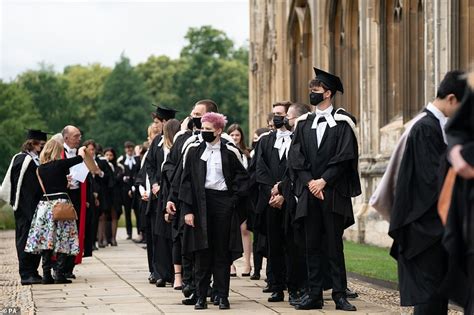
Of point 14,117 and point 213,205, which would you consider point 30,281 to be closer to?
point 213,205

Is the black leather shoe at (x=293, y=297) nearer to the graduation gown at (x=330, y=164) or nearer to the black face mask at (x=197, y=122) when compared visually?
the graduation gown at (x=330, y=164)

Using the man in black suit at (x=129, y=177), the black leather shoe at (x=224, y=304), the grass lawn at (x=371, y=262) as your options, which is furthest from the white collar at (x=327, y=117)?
the man in black suit at (x=129, y=177)

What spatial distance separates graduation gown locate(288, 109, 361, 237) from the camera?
12453mm

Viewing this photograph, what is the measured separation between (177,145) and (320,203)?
248 cm

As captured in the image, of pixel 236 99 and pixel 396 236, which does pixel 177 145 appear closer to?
pixel 396 236

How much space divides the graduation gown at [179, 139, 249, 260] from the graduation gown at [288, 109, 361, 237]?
60cm

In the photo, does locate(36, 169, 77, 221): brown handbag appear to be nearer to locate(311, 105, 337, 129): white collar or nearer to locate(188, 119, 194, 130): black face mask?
locate(188, 119, 194, 130): black face mask

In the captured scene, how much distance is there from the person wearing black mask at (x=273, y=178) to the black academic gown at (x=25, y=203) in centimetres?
325

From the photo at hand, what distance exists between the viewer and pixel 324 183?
1237cm

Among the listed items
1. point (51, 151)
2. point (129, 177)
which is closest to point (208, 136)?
point (51, 151)

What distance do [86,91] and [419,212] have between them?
110 meters

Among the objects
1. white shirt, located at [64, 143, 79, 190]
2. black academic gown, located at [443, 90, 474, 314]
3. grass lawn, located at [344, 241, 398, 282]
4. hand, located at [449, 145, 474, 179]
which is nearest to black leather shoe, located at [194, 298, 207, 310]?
grass lawn, located at [344, 241, 398, 282]

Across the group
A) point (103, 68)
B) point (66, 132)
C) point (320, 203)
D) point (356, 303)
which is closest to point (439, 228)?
point (320, 203)

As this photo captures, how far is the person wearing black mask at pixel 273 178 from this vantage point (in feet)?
46.7
